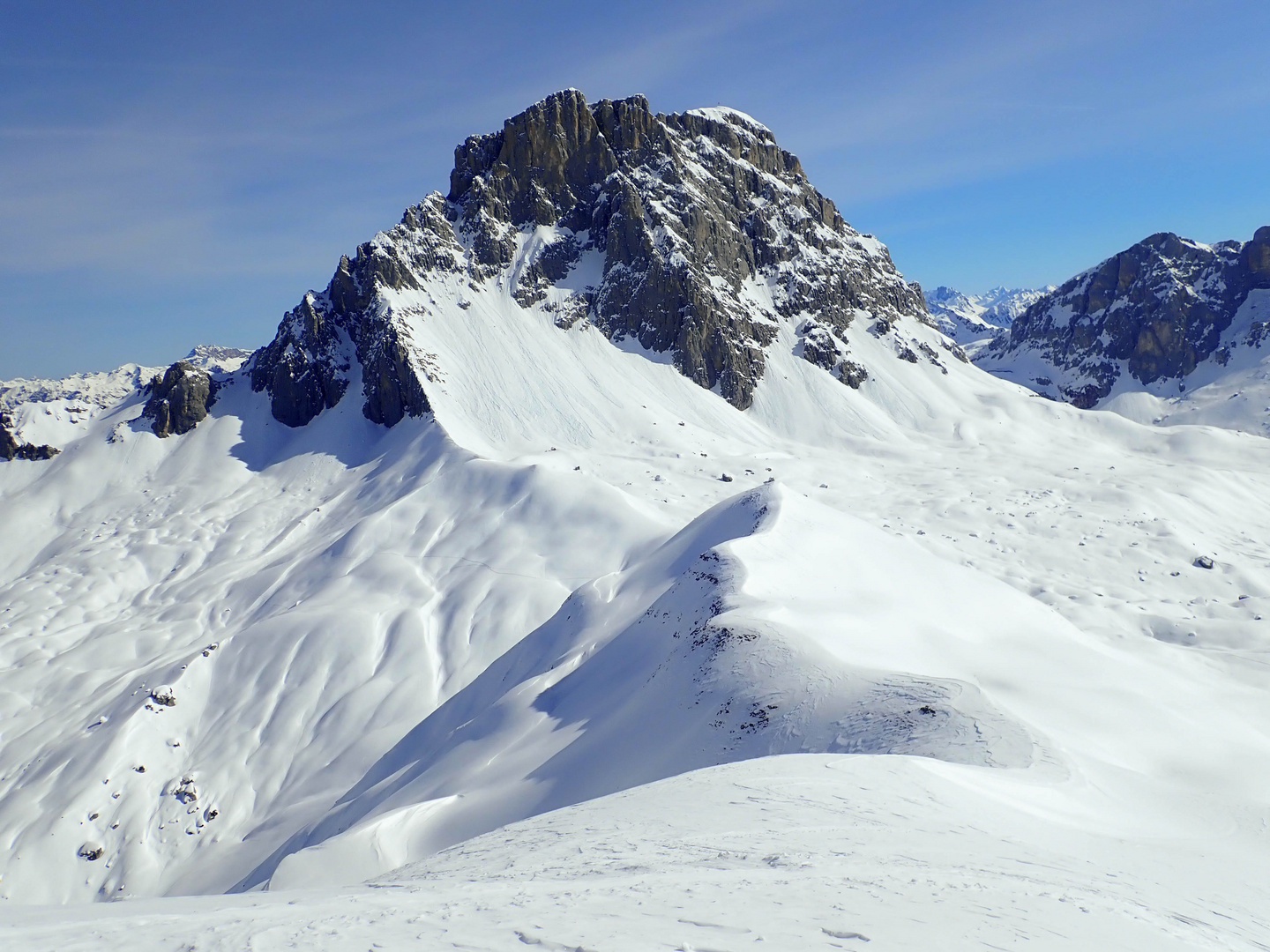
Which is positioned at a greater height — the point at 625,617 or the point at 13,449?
the point at 13,449

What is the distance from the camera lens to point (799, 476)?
239 ft

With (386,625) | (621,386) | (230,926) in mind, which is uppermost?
(621,386)

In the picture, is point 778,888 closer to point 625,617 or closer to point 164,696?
point 625,617

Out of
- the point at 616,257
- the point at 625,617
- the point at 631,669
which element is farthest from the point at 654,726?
the point at 616,257

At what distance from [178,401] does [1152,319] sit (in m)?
175

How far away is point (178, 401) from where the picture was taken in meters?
85.6

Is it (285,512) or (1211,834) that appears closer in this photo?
(1211,834)

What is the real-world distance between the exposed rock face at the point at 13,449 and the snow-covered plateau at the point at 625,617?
1.19m

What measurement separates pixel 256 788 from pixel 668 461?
146ft

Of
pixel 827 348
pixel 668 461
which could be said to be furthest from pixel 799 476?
pixel 827 348

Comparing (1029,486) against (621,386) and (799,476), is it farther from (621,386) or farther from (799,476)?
(621,386)

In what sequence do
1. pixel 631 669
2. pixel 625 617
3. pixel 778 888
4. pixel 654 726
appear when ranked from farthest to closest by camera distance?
pixel 625 617 < pixel 631 669 < pixel 654 726 < pixel 778 888

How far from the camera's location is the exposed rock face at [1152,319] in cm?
14575

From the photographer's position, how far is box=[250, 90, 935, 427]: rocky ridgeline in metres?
88.4
